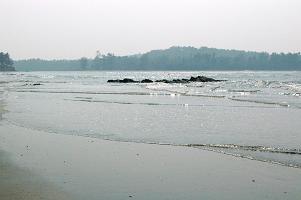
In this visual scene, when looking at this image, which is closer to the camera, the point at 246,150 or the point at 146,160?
the point at 146,160

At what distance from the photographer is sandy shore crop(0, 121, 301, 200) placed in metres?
11.1

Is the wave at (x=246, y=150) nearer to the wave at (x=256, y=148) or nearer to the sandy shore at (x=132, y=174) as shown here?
the wave at (x=256, y=148)

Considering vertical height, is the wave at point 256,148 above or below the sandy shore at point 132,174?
below

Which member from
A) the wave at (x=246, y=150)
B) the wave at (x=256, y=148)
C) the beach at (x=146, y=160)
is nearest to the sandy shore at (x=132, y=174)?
the beach at (x=146, y=160)

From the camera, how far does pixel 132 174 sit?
12891 millimetres

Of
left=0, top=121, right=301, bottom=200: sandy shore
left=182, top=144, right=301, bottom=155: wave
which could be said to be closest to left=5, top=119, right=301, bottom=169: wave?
left=182, top=144, right=301, bottom=155: wave

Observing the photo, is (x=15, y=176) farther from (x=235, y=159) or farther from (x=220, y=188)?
(x=235, y=159)

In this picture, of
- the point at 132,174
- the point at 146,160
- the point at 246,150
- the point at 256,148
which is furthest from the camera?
the point at 256,148

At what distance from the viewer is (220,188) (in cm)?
1166

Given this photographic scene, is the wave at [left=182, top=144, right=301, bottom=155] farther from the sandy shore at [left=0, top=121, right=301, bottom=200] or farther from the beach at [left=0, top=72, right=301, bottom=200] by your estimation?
the sandy shore at [left=0, top=121, right=301, bottom=200]

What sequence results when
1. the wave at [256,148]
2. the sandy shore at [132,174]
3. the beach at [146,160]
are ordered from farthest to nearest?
the wave at [256,148]
the beach at [146,160]
the sandy shore at [132,174]

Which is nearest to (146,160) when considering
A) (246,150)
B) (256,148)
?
(246,150)

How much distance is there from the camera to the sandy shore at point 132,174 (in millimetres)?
11125

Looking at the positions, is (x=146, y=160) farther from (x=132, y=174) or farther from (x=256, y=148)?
(x=256, y=148)
